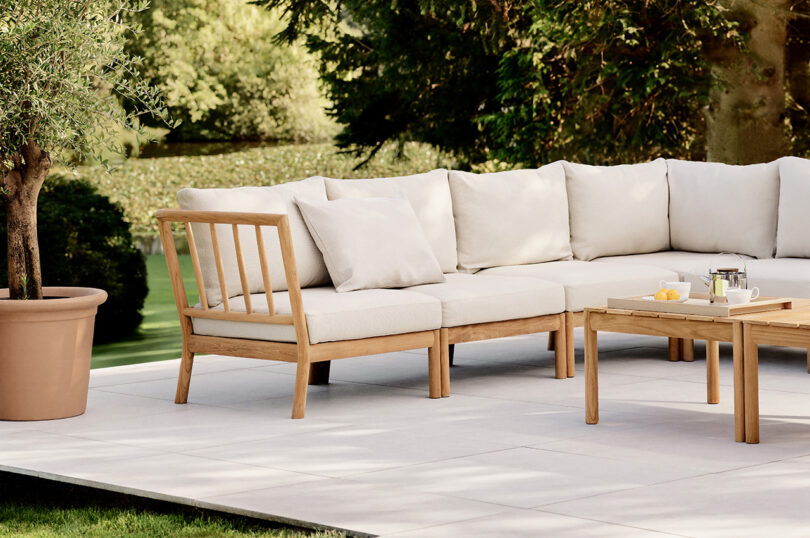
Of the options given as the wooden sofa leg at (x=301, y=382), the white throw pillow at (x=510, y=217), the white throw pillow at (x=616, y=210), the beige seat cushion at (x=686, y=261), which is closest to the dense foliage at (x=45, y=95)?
the wooden sofa leg at (x=301, y=382)

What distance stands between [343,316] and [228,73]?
20.5 m

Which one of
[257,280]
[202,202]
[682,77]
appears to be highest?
[682,77]

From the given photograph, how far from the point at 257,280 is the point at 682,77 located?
5456mm

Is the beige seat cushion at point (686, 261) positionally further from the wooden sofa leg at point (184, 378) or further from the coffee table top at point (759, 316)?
the wooden sofa leg at point (184, 378)

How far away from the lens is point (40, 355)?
5.10 meters

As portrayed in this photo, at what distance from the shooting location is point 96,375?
252 inches

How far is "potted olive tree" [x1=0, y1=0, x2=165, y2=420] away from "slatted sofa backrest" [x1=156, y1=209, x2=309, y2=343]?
0.38 m

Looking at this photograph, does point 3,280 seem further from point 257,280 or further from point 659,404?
point 659,404

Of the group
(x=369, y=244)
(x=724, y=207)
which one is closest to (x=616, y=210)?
(x=724, y=207)

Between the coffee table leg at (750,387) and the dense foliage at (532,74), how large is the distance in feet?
18.1

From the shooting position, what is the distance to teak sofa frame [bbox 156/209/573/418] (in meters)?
5.01

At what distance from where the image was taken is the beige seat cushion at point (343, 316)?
509cm

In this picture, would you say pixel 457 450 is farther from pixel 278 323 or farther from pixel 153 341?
pixel 153 341

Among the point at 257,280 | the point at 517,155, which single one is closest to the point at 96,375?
the point at 257,280
